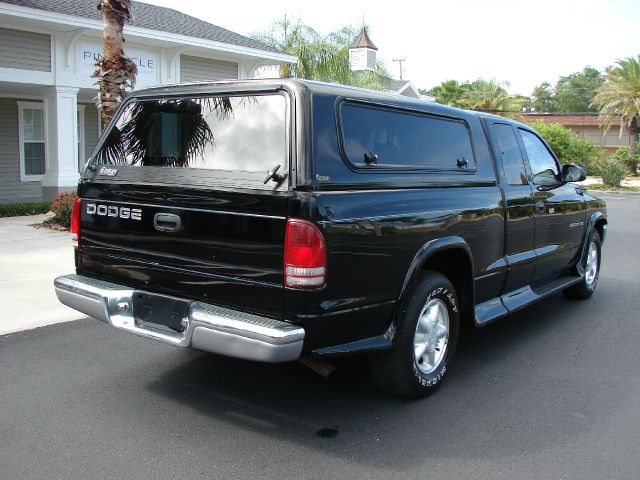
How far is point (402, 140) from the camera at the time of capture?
4348 millimetres

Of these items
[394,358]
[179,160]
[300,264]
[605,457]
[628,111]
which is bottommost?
[605,457]

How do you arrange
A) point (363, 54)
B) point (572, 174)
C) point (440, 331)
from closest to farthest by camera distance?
1. point (440, 331)
2. point (572, 174)
3. point (363, 54)

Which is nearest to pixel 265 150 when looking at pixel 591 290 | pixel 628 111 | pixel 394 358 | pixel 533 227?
pixel 394 358

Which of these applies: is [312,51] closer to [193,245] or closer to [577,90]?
[193,245]

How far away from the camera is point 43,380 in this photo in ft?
15.0

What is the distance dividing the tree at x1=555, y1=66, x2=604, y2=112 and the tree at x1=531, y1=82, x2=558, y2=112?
3.89 feet

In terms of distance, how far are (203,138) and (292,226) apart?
1026 millimetres

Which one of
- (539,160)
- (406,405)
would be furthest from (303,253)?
(539,160)

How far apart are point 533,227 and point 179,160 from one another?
3.20 meters

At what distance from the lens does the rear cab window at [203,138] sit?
3.67m

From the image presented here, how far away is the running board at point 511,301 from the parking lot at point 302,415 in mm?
388

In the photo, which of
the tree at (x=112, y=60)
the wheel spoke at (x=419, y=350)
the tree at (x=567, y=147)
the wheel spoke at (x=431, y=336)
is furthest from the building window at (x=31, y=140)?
the tree at (x=567, y=147)

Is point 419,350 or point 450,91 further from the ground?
point 450,91

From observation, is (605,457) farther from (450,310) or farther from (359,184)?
(359,184)
